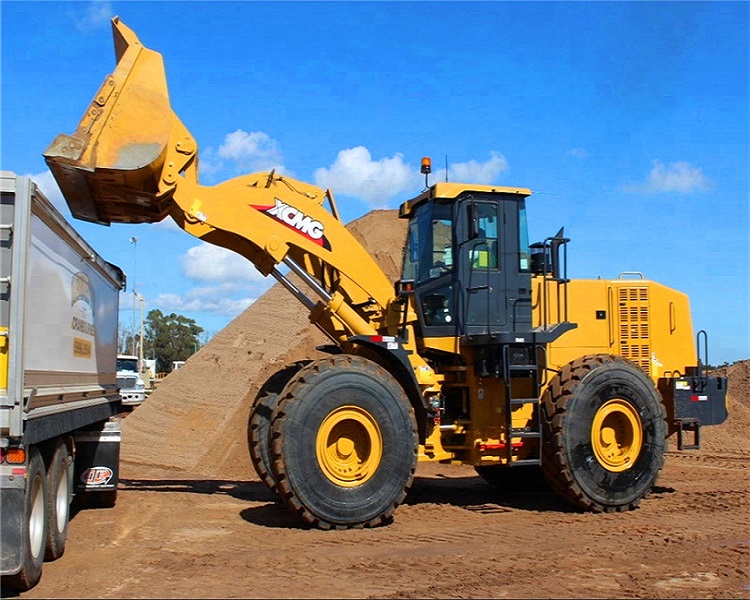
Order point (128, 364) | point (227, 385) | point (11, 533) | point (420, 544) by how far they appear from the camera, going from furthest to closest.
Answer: point (128, 364), point (227, 385), point (420, 544), point (11, 533)

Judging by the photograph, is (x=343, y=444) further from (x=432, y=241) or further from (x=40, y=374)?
(x=40, y=374)

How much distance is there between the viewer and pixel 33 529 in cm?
659

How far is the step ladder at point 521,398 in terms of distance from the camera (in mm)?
9766

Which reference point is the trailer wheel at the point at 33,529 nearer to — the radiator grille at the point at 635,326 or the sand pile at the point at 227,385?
the sand pile at the point at 227,385

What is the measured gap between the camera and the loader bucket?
27.9ft

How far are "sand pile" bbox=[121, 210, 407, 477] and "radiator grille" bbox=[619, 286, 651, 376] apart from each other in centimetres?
665

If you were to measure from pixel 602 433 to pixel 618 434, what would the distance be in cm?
31

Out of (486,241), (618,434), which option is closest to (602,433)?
(618,434)

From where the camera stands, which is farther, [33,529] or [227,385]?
[227,385]

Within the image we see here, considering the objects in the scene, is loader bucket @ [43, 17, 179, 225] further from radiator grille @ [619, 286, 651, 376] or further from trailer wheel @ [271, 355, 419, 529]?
radiator grille @ [619, 286, 651, 376]

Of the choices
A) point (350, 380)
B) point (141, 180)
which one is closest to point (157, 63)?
point (141, 180)

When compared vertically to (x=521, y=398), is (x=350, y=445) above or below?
below

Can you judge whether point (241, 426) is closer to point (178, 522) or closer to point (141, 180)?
point (178, 522)

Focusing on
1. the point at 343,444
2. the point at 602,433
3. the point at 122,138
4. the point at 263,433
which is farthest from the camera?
the point at 263,433
